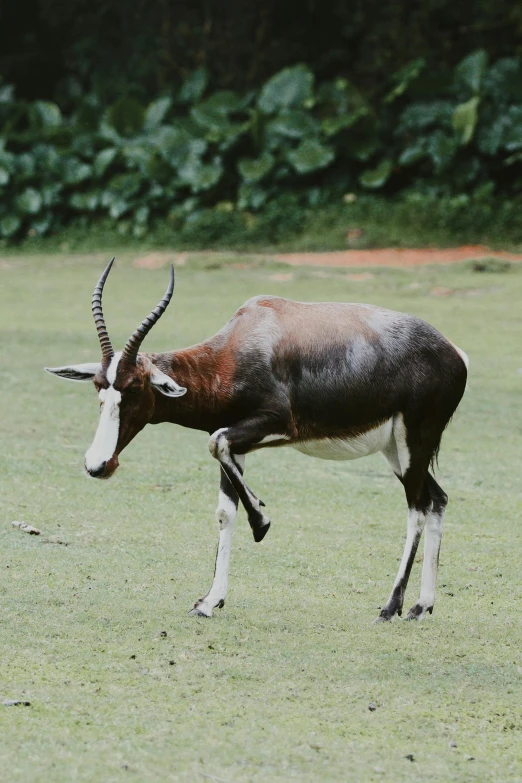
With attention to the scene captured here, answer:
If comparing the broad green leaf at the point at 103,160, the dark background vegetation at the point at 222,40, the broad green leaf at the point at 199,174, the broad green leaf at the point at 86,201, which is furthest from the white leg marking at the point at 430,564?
the dark background vegetation at the point at 222,40

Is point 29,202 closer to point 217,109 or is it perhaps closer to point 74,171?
point 74,171

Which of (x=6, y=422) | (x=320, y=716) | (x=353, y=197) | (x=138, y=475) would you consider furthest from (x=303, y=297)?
(x=320, y=716)

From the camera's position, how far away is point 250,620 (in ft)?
20.2

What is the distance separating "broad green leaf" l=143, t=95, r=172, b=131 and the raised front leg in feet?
54.6

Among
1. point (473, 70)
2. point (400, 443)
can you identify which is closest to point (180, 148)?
point (473, 70)

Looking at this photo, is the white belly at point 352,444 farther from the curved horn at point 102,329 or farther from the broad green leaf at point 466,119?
the broad green leaf at point 466,119

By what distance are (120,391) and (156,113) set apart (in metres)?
17.1

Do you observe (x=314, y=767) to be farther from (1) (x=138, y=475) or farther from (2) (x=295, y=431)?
(1) (x=138, y=475)

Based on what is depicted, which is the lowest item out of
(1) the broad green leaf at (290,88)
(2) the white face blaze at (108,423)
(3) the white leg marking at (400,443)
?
(3) the white leg marking at (400,443)

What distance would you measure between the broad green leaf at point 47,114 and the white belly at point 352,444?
17255 millimetres

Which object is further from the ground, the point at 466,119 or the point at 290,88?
the point at 290,88

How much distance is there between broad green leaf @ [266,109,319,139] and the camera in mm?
21047

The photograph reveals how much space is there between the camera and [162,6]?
24.7m

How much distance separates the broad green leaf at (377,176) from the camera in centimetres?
2039
